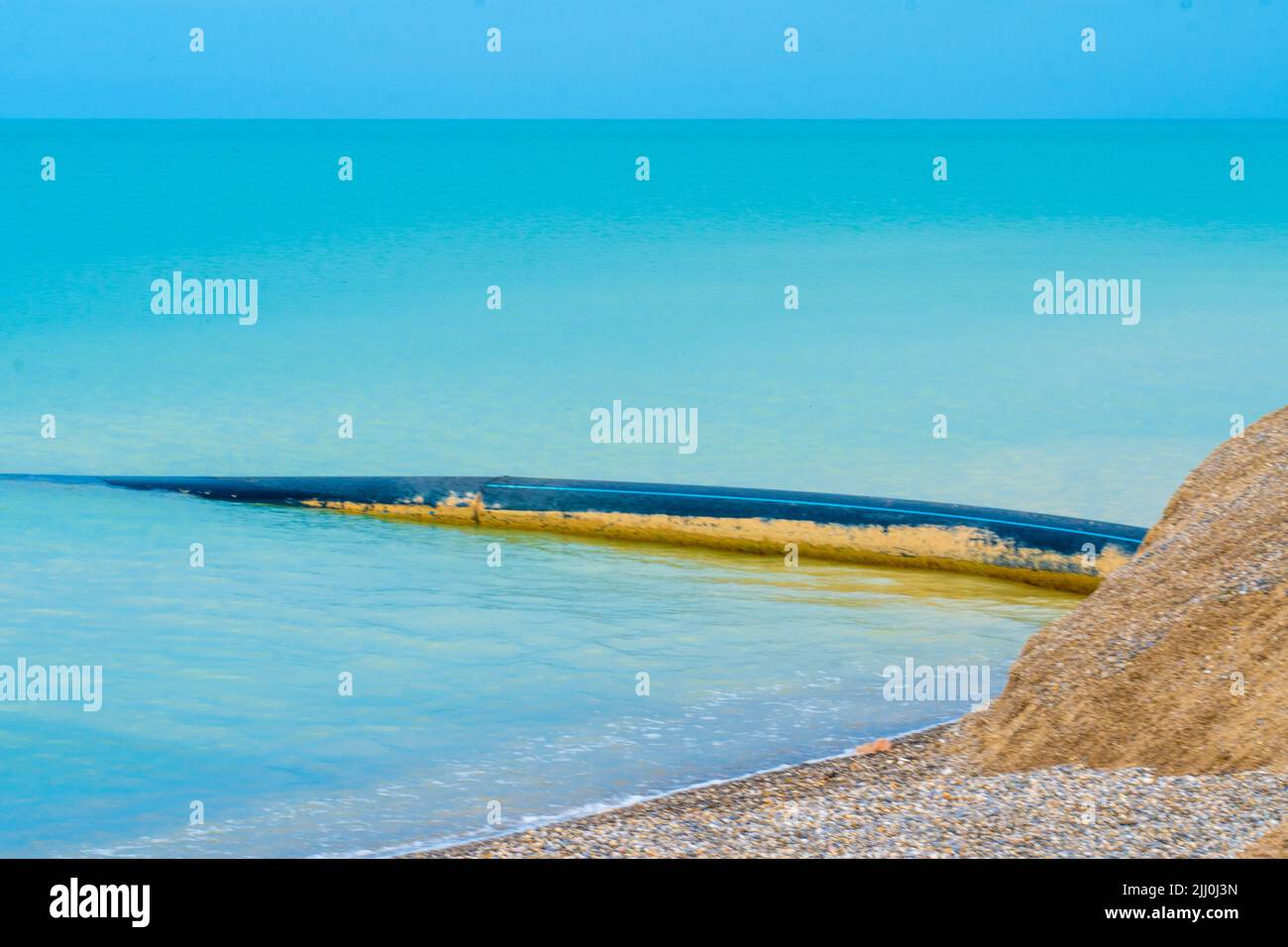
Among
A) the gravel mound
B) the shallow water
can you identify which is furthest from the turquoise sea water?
the gravel mound

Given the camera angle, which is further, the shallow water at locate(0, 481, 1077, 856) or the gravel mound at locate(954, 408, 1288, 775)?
the shallow water at locate(0, 481, 1077, 856)

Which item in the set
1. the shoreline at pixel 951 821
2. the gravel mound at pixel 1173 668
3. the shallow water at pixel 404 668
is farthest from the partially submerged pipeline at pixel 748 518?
the shoreline at pixel 951 821

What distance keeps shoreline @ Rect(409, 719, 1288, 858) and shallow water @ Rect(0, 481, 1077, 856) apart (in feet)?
1.28

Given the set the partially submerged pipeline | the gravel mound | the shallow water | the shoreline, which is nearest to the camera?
the shoreline

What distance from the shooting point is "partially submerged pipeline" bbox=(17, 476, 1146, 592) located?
256 inches

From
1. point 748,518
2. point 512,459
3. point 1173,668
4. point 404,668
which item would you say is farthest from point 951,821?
point 512,459

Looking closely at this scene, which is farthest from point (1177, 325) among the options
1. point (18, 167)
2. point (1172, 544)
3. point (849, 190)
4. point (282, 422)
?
point (18, 167)

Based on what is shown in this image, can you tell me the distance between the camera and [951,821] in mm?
3295

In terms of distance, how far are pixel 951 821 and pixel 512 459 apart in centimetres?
774

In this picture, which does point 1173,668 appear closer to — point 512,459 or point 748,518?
point 748,518

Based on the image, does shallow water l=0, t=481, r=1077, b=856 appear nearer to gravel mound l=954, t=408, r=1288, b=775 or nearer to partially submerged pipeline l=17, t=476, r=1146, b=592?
partially submerged pipeline l=17, t=476, r=1146, b=592

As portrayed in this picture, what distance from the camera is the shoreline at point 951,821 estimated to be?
10.1 feet
